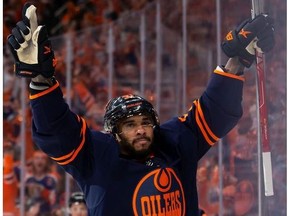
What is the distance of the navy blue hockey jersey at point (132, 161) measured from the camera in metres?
3.04

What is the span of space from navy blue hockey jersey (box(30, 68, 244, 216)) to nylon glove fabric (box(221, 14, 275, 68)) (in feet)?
0.31

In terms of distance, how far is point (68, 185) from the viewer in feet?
19.4

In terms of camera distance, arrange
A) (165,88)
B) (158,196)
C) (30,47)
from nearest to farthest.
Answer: (30,47) < (158,196) < (165,88)

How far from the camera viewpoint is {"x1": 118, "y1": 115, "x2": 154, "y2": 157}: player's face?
316 centimetres

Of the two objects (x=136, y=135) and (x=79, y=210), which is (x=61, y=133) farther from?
(x=79, y=210)

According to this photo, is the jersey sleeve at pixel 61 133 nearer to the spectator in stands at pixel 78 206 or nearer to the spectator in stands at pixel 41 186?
the spectator in stands at pixel 78 206

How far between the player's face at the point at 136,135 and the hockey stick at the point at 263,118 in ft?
1.32

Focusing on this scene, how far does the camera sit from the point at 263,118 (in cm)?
325

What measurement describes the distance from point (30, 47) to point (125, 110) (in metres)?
0.44

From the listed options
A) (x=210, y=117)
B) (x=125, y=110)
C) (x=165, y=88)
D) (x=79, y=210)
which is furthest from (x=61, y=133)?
(x=165, y=88)

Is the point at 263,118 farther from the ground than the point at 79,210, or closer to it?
farther from the ground

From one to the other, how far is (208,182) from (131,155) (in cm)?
151

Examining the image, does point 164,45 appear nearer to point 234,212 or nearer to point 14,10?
point 234,212

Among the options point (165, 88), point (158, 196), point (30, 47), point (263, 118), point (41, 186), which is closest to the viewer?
point (30, 47)
